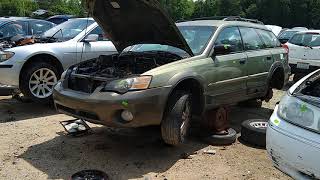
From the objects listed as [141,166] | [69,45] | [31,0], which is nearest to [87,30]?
[69,45]

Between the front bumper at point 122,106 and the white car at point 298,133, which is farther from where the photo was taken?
the front bumper at point 122,106

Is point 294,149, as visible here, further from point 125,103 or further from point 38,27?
point 38,27

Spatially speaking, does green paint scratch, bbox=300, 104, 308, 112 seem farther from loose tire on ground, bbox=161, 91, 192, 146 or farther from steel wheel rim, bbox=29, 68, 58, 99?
steel wheel rim, bbox=29, 68, 58, 99

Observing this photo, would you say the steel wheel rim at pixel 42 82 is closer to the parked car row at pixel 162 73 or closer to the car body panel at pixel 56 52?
the parked car row at pixel 162 73

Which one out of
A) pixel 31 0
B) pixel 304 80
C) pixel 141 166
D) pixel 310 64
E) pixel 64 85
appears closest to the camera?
pixel 304 80

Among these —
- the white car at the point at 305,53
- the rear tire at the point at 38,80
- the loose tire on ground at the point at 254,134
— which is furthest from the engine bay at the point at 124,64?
the white car at the point at 305,53

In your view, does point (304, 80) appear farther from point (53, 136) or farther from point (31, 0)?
point (31, 0)

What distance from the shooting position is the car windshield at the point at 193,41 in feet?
19.6

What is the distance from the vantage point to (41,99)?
760 centimetres

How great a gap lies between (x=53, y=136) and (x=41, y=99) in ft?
5.40

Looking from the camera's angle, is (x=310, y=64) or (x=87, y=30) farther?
(x=310, y=64)

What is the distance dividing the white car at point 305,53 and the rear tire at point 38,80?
6.93m

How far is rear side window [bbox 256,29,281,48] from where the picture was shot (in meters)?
7.54

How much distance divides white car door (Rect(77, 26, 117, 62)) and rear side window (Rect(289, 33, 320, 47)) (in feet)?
20.0
